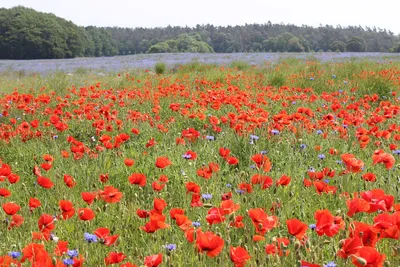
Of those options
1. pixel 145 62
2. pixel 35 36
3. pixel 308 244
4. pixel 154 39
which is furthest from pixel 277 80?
pixel 154 39

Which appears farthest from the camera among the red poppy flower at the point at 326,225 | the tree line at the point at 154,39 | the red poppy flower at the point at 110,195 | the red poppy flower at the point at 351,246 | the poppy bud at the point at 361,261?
the tree line at the point at 154,39

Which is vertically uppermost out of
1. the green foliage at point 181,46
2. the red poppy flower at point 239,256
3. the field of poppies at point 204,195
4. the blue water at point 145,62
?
the green foliage at point 181,46

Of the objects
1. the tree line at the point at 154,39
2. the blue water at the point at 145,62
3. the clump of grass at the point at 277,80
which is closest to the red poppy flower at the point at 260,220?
the clump of grass at the point at 277,80

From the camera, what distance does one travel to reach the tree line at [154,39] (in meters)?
45.7

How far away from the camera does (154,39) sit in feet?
261

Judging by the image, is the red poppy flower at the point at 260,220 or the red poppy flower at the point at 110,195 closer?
the red poppy flower at the point at 260,220

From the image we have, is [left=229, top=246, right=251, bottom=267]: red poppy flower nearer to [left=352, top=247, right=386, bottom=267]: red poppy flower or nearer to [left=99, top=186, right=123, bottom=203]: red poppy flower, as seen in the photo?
[left=352, top=247, right=386, bottom=267]: red poppy flower

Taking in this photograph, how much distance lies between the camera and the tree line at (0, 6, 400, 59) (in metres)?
45.7

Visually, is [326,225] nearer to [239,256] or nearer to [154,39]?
[239,256]

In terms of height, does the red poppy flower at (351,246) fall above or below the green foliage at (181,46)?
below

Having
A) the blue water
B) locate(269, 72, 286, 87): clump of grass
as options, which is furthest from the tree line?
locate(269, 72, 286, 87): clump of grass

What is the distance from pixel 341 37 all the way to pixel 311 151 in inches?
2972

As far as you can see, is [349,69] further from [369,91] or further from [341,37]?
[341,37]

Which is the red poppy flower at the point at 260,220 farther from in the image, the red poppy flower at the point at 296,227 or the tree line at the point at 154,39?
the tree line at the point at 154,39
